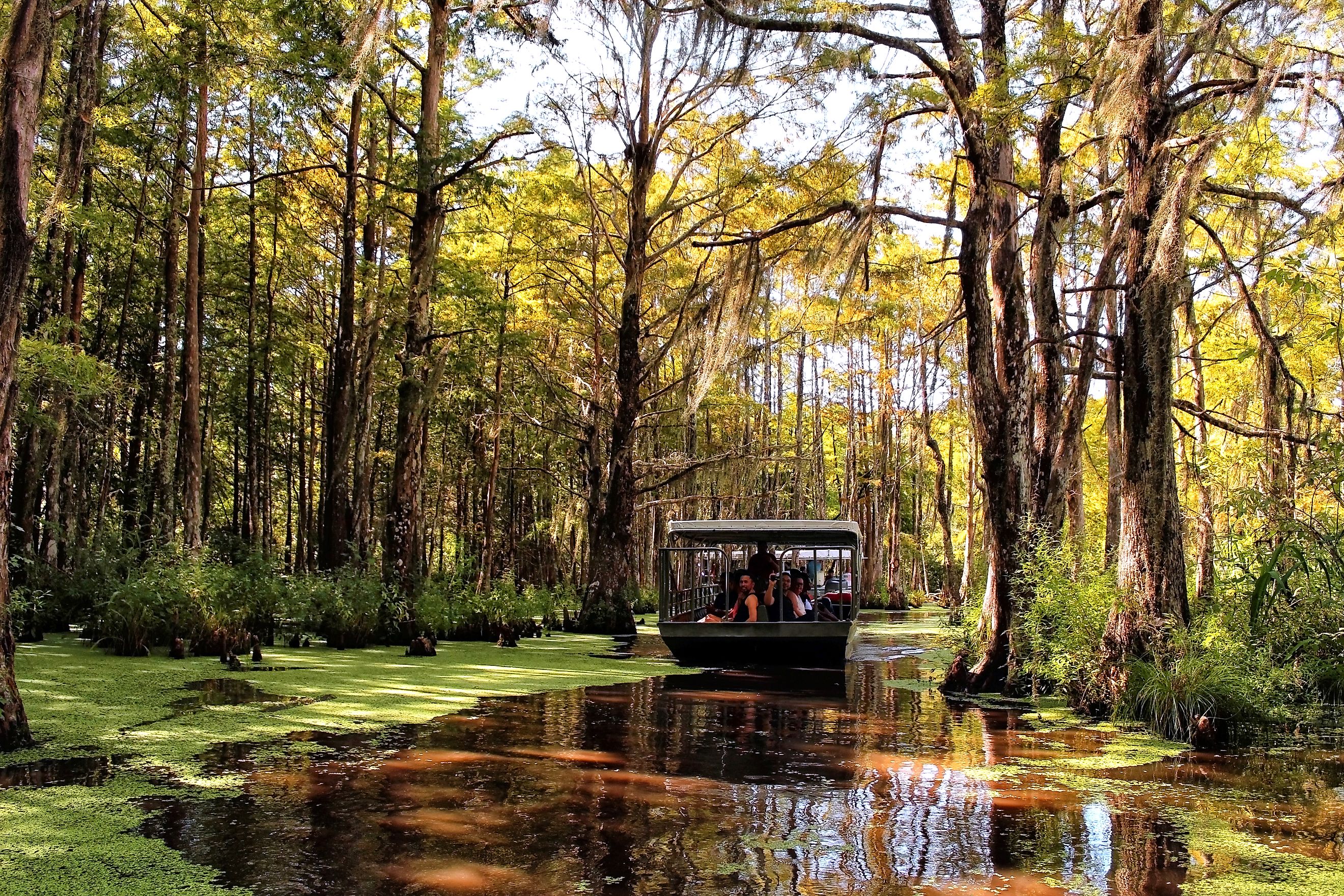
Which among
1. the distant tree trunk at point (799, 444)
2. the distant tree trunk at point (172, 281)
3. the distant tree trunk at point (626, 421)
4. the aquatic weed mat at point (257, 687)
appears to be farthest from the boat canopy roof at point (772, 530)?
the distant tree trunk at point (799, 444)

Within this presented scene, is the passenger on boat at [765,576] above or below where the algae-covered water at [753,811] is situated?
above

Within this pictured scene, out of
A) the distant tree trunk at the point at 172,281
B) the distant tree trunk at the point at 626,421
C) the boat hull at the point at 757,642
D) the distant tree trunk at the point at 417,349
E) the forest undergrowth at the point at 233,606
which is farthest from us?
the distant tree trunk at the point at 626,421

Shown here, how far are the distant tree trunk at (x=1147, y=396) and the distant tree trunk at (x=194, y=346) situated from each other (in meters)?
11.2

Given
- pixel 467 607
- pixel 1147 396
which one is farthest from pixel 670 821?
pixel 467 607

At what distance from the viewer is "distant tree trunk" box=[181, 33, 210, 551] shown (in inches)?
498

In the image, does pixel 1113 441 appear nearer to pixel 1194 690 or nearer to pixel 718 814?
pixel 1194 690

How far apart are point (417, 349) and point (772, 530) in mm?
6048

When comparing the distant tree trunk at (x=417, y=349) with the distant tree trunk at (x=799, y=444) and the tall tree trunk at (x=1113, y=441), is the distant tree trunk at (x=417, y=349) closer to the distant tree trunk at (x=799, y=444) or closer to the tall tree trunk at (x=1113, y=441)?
the tall tree trunk at (x=1113, y=441)

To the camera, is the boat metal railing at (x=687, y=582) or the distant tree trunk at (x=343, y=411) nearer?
the boat metal railing at (x=687, y=582)

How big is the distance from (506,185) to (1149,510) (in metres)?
10.8

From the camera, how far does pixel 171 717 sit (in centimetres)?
Answer: 681

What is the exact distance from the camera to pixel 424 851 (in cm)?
412

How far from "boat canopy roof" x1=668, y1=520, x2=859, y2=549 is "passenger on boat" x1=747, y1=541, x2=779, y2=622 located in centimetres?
36

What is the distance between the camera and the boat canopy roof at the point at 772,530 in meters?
12.9
